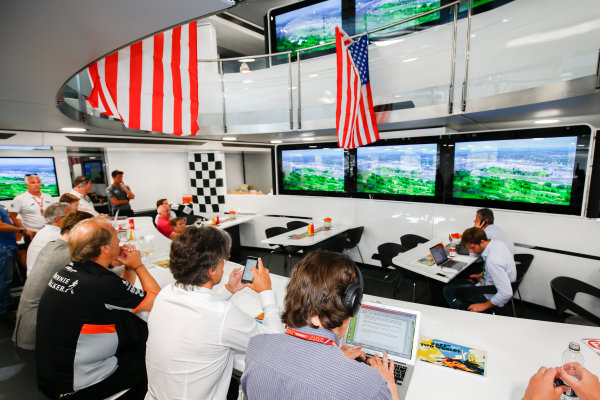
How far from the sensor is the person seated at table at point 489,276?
8.45ft

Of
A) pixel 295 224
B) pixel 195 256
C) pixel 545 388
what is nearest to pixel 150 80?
pixel 195 256

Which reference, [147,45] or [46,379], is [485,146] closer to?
[147,45]

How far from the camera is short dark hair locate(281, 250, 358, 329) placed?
1116 mm

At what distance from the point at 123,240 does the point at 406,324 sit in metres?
3.64

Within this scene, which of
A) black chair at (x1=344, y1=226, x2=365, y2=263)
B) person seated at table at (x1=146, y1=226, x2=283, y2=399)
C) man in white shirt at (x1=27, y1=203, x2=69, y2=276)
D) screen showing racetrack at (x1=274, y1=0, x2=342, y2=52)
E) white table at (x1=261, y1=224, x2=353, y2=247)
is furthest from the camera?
screen showing racetrack at (x1=274, y1=0, x2=342, y2=52)

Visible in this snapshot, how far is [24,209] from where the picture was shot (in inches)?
180

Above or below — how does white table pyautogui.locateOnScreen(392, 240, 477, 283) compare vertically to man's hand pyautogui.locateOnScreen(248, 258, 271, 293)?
below

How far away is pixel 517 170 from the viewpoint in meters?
4.14

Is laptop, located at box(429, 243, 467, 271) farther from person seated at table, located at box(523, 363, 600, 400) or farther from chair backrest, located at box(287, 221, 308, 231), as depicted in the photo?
chair backrest, located at box(287, 221, 308, 231)

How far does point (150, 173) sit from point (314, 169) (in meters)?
5.46

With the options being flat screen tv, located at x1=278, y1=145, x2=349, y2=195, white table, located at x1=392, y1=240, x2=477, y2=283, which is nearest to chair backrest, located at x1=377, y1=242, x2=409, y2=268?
white table, located at x1=392, y1=240, x2=477, y2=283

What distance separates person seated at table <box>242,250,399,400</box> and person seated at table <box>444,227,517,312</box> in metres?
1.92

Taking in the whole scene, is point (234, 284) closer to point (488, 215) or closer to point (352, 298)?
point (352, 298)

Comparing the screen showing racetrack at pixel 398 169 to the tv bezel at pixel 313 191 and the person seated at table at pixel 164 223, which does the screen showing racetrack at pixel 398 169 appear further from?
the person seated at table at pixel 164 223
